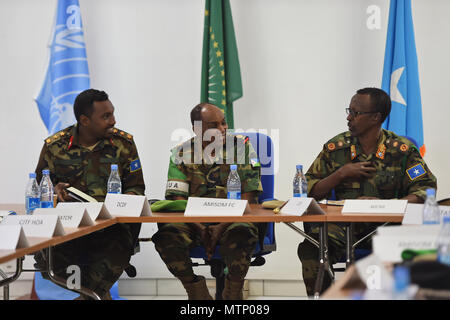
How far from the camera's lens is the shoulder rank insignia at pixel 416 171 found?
3.16 metres

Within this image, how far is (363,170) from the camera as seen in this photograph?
3227 millimetres

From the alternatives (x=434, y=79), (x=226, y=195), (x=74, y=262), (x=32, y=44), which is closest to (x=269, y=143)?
(x=226, y=195)

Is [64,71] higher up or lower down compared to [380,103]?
higher up

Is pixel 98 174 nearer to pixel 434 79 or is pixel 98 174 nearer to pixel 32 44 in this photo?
pixel 32 44

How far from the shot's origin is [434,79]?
4.48m

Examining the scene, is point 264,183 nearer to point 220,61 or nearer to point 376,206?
point 376,206

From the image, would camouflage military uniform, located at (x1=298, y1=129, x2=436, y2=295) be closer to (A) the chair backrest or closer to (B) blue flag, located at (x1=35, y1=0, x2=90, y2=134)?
(A) the chair backrest

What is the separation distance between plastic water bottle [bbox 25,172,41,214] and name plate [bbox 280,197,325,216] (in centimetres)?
126

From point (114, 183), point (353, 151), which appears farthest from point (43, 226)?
point (353, 151)

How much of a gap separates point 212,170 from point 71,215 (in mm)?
1068

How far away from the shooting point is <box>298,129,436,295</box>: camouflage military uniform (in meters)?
3.06

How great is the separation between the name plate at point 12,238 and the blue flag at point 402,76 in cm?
299

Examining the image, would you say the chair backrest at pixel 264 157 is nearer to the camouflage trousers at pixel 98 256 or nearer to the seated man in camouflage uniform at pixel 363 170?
the seated man in camouflage uniform at pixel 363 170

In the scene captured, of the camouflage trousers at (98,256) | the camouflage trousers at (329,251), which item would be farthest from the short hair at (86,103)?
the camouflage trousers at (329,251)
